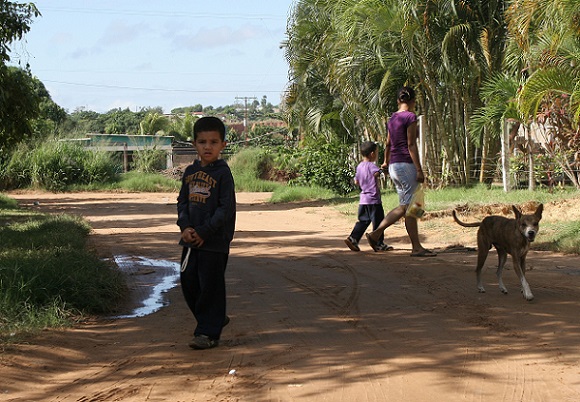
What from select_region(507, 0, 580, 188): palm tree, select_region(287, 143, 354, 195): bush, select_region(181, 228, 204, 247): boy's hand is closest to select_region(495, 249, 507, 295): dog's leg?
select_region(181, 228, 204, 247): boy's hand

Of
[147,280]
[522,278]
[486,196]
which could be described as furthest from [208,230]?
[486,196]

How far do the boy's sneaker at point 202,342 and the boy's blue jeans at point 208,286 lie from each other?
0.09ft

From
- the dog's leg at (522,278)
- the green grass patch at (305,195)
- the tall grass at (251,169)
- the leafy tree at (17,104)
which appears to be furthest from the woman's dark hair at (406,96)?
the tall grass at (251,169)

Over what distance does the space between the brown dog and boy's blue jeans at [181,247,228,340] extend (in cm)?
291

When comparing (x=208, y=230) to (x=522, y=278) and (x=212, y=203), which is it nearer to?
(x=212, y=203)

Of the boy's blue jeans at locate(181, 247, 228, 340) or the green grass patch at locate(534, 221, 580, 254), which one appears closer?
the boy's blue jeans at locate(181, 247, 228, 340)

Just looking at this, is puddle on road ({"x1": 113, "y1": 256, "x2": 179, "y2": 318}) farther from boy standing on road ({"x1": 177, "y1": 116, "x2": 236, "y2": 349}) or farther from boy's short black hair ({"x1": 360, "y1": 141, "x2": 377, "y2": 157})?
boy's short black hair ({"x1": 360, "y1": 141, "x2": 377, "y2": 157})

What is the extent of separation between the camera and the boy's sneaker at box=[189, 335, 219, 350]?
590 cm

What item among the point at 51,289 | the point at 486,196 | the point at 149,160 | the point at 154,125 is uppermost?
the point at 154,125

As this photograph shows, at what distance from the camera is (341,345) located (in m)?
5.88

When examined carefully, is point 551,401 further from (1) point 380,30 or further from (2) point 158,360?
(1) point 380,30

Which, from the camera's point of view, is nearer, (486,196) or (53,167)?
(486,196)

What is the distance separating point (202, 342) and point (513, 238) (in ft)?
11.0

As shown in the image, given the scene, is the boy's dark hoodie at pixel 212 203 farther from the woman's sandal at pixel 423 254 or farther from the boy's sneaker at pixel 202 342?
the woman's sandal at pixel 423 254
